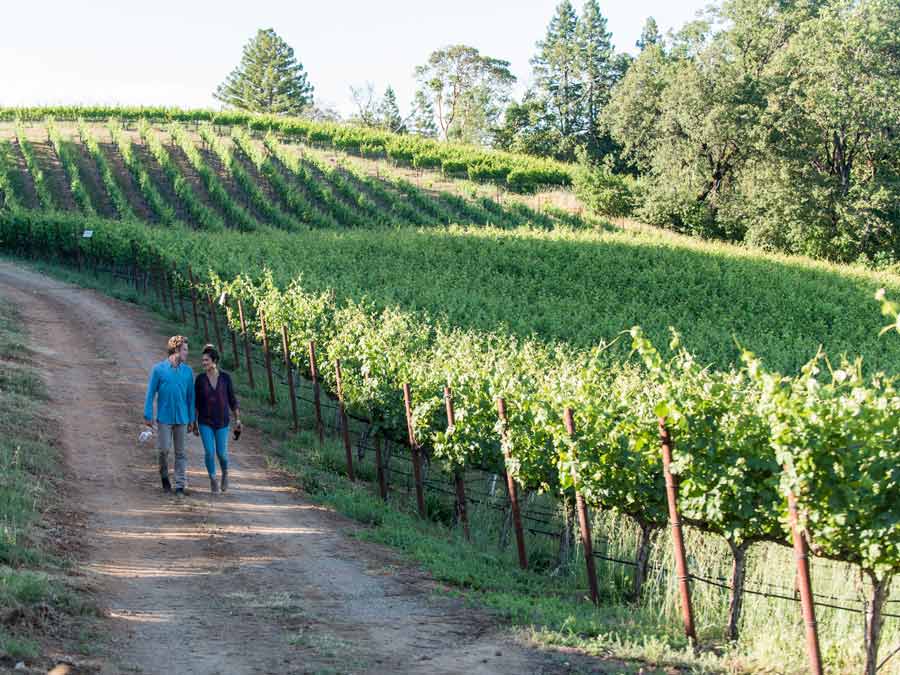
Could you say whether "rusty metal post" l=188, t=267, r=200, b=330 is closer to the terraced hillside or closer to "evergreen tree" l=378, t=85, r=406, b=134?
the terraced hillside

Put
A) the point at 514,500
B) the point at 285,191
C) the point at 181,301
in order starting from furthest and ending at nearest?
the point at 285,191 < the point at 181,301 < the point at 514,500

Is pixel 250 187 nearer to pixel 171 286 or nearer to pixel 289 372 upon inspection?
pixel 171 286

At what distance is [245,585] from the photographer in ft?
29.3

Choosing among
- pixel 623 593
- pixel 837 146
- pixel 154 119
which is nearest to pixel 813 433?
pixel 623 593

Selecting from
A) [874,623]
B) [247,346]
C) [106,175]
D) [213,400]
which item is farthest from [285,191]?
[874,623]

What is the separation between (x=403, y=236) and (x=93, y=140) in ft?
91.8

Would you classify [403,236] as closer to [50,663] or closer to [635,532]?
[635,532]

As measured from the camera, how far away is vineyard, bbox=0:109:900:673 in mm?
7438

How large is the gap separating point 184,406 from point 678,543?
21.3 ft

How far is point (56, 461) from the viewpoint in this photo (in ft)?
41.5

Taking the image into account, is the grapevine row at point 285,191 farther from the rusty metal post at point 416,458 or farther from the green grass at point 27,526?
the rusty metal post at point 416,458

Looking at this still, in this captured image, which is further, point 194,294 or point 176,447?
point 194,294

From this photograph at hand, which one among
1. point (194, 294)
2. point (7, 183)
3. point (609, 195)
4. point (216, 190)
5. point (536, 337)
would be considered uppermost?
point (7, 183)

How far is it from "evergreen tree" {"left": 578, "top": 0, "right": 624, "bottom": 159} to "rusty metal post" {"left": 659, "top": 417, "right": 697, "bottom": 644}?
80.1 meters
